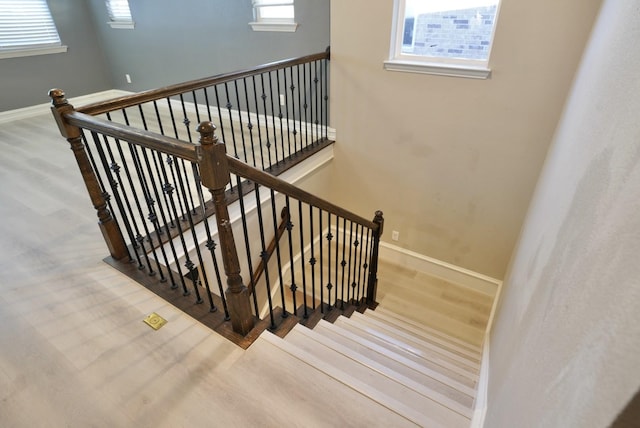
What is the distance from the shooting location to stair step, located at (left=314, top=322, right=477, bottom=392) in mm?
1849

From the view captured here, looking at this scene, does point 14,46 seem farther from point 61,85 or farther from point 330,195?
point 330,195

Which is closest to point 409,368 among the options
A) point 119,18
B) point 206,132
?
point 206,132

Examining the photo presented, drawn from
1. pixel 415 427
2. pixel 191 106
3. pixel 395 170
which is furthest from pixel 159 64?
pixel 415 427

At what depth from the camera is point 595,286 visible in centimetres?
58

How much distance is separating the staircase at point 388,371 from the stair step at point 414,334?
0.75 ft

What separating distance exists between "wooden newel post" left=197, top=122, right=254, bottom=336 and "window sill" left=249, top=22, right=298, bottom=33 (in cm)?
310

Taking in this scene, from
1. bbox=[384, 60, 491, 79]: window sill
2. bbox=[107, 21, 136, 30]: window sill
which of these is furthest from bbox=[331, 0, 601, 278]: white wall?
bbox=[107, 21, 136, 30]: window sill

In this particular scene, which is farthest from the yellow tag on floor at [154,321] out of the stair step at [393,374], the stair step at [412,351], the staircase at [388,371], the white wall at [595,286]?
the white wall at [595,286]

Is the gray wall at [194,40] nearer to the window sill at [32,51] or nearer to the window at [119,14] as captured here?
the window at [119,14]

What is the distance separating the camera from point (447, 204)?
350cm

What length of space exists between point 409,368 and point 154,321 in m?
1.42

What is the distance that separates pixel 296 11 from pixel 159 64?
255 centimetres

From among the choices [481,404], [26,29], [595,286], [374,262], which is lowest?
[374,262]

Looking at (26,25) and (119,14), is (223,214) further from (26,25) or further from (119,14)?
(26,25)
